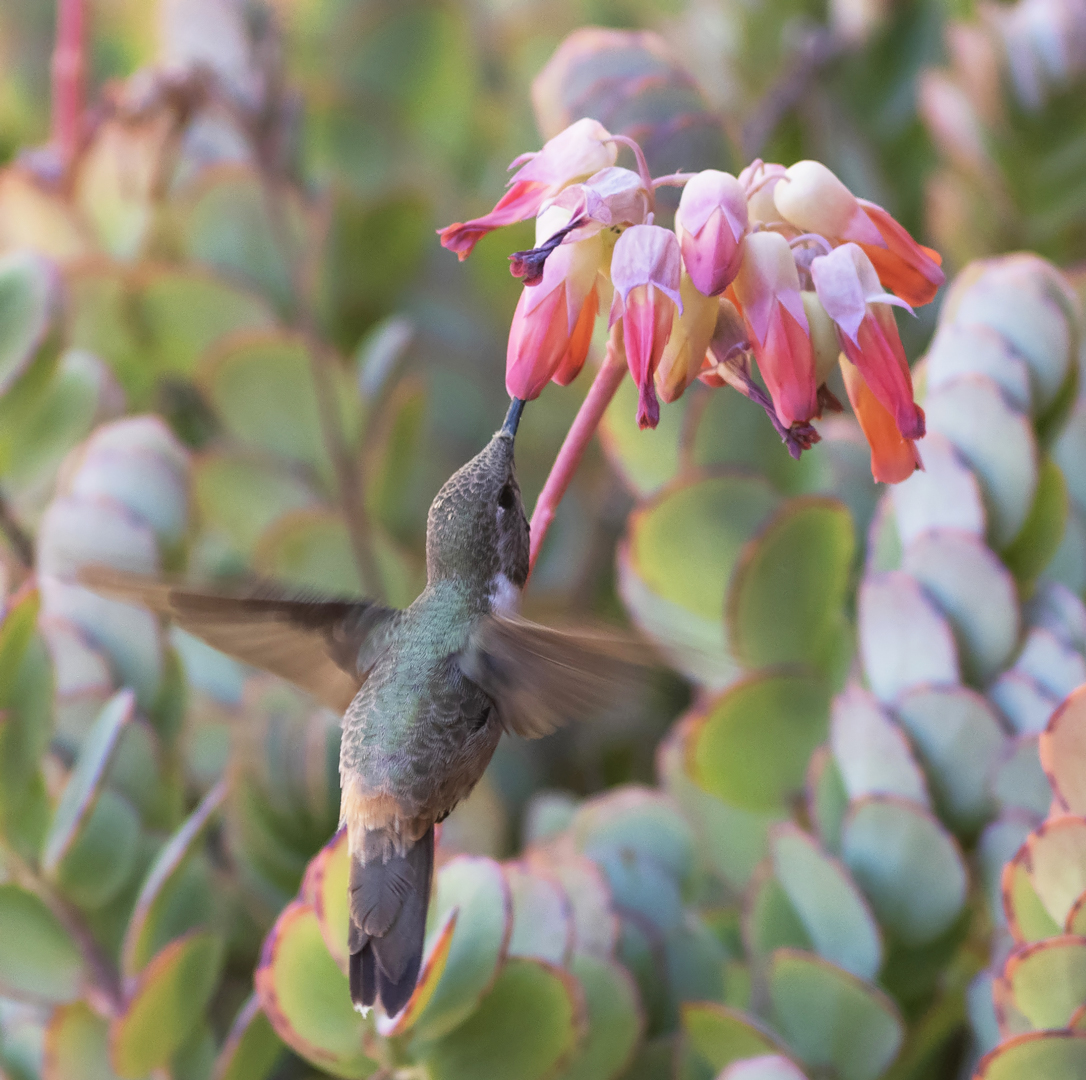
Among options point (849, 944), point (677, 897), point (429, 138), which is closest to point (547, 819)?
point (677, 897)

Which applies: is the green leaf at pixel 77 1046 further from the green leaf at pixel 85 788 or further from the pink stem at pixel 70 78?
the pink stem at pixel 70 78

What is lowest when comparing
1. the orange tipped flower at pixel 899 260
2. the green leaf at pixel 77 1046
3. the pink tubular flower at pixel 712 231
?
the green leaf at pixel 77 1046

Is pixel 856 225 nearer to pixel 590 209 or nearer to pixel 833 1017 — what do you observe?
pixel 590 209

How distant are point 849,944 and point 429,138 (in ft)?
→ 3.14

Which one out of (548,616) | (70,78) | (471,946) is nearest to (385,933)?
(471,946)

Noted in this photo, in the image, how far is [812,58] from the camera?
1.13m

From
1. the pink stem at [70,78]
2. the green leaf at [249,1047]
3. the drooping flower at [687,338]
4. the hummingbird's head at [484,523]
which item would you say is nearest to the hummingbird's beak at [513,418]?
the hummingbird's head at [484,523]

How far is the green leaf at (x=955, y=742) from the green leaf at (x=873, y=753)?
0.6 inches

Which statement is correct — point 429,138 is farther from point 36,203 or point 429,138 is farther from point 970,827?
point 970,827

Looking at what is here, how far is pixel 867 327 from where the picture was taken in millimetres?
526

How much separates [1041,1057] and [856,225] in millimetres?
351

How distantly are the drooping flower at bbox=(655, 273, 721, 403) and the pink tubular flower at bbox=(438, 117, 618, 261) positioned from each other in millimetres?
63

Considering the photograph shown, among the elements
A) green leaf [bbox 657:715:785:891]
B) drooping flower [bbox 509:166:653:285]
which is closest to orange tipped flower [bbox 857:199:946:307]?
drooping flower [bbox 509:166:653:285]

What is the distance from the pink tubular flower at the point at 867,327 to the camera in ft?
1.70
